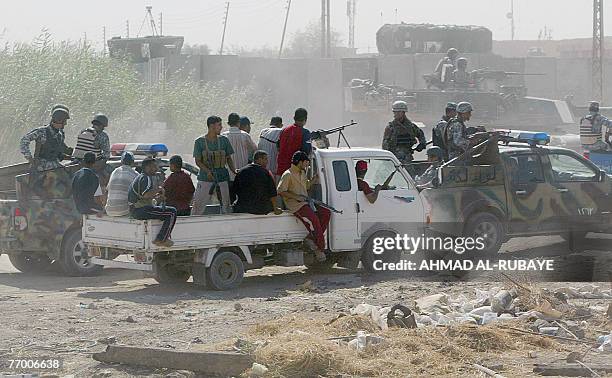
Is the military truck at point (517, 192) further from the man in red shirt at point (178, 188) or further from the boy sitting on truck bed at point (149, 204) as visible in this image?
the boy sitting on truck bed at point (149, 204)

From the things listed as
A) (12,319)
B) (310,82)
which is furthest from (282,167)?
(310,82)

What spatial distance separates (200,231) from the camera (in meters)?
13.0

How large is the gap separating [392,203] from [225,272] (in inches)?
98.6

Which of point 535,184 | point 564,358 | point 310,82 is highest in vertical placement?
point 310,82

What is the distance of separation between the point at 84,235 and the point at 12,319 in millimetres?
2807

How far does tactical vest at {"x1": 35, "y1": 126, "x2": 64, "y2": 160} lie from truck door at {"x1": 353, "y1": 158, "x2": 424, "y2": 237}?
4104 mm

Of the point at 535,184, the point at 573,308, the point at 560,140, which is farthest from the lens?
the point at 560,140

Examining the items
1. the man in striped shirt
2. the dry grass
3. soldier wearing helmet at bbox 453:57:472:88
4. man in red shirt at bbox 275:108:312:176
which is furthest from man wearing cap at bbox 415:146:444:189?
soldier wearing helmet at bbox 453:57:472:88

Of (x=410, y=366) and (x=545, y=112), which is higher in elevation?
(x=545, y=112)

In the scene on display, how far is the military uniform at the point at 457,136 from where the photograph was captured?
653 inches

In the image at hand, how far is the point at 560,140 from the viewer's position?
29.0 m

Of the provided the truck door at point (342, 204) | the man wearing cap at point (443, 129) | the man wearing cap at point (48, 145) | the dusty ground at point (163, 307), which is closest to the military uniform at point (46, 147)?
the man wearing cap at point (48, 145)

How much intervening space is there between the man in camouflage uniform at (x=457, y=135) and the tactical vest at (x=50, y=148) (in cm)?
557

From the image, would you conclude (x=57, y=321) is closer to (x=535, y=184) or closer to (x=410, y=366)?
(x=410, y=366)
